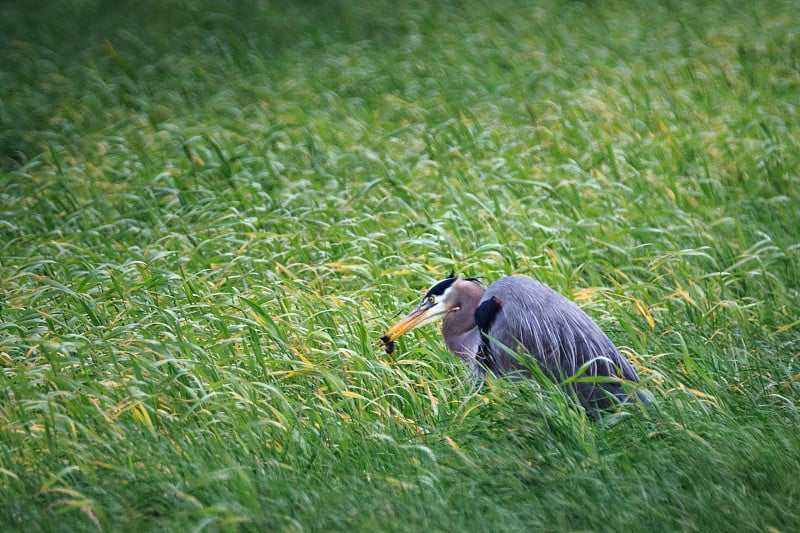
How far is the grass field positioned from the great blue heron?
14 cm

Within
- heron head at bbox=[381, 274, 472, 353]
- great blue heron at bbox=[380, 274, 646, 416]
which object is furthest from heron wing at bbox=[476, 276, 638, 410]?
heron head at bbox=[381, 274, 472, 353]

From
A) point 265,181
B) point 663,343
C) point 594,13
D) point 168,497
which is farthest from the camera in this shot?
point 594,13

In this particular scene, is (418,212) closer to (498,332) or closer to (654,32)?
(498,332)

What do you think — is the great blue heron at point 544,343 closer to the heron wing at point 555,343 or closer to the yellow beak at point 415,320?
the heron wing at point 555,343

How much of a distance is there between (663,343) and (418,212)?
211 cm

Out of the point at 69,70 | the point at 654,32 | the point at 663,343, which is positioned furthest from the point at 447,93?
the point at 663,343

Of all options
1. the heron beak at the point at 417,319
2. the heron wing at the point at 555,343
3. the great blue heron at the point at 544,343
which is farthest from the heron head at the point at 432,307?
the heron wing at the point at 555,343

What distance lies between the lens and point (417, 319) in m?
4.48

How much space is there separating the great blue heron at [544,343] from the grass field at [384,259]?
0.46 feet

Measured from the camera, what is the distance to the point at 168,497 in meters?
3.54

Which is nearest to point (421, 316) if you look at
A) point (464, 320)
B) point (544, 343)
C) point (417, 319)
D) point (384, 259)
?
point (417, 319)

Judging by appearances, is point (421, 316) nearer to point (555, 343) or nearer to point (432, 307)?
point (432, 307)

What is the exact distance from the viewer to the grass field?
11.9ft

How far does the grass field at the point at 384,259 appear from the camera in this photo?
3.64 metres
